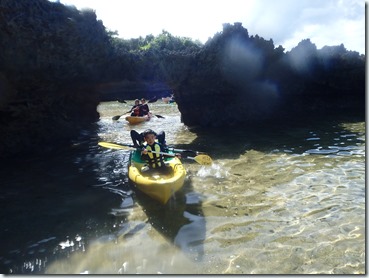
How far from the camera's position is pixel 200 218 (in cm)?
592

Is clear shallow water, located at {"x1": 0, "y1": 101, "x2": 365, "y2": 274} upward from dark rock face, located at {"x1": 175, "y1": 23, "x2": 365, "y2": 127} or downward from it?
downward

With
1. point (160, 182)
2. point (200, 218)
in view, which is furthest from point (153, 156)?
point (200, 218)

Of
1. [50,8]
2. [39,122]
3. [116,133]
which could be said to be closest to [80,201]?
[39,122]

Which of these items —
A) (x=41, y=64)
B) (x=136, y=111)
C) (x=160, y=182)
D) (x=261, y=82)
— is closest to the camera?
(x=160, y=182)

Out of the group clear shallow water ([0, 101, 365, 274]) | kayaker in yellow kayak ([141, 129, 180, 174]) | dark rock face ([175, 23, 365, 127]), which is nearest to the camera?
clear shallow water ([0, 101, 365, 274])

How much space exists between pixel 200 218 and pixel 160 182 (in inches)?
42.5

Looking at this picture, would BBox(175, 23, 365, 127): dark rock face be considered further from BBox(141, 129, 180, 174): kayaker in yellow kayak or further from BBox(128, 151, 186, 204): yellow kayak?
BBox(128, 151, 186, 204): yellow kayak

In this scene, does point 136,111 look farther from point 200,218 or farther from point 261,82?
point 200,218

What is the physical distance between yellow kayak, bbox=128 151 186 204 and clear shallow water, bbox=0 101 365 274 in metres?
0.35

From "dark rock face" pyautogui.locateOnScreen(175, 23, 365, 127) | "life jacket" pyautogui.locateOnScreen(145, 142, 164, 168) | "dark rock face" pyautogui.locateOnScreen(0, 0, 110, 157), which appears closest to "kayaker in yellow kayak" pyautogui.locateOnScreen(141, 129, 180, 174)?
"life jacket" pyautogui.locateOnScreen(145, 142, 164, 168)

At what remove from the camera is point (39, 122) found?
40.4 ft

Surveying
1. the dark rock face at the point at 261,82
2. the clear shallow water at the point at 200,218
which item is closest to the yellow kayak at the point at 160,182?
the clear shallow water at the point at 200,218

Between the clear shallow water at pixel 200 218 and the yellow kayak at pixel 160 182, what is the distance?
13.8 inches

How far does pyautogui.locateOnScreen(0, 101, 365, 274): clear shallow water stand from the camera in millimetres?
4602
